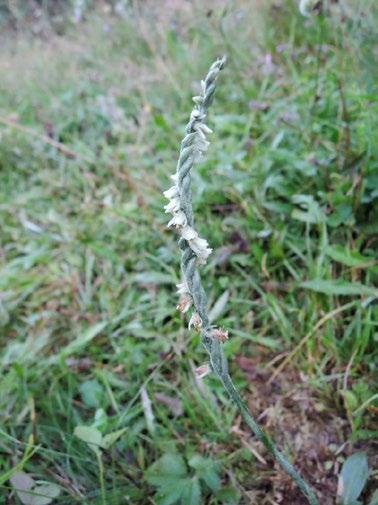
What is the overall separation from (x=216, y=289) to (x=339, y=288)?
0.51 m

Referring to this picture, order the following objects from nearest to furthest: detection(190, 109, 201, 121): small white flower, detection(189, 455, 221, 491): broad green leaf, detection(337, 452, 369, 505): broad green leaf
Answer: detection(190, 109, 201, 121): small white flower < detection(337, 452, 369, 505): broad green leaf < detection(189, 455, 221, 491): broad green leaf

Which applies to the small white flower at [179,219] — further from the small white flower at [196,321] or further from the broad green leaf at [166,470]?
the broad green leaf at [166,470]

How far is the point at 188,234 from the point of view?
2.55 ft

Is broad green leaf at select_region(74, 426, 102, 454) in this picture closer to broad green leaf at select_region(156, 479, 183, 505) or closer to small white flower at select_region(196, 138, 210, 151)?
broad green leaf at select_region(156, 479, 183, 505)

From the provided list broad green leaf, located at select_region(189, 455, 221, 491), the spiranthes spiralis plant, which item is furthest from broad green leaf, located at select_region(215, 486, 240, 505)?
the spiranthes spiralis plant

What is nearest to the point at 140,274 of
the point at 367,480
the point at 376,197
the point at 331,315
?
the point at 331,315

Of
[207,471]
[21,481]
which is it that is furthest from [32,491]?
[207,471]

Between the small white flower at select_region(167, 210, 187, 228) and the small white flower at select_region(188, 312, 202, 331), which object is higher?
the small white flower at select_region(167, 210, 187, 228)

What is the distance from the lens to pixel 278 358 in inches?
60.7

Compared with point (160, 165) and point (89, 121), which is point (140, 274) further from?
point (89, 121)

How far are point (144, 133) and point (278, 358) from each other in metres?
1.77

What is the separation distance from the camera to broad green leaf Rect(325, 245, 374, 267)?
151 cm

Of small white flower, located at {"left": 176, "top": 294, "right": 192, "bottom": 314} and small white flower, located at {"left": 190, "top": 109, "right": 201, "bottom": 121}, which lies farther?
small white flower, located at {"left": 176, "top": 294, "right": 192, "bottom": 314}

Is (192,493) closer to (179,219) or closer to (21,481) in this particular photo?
(21,481)
